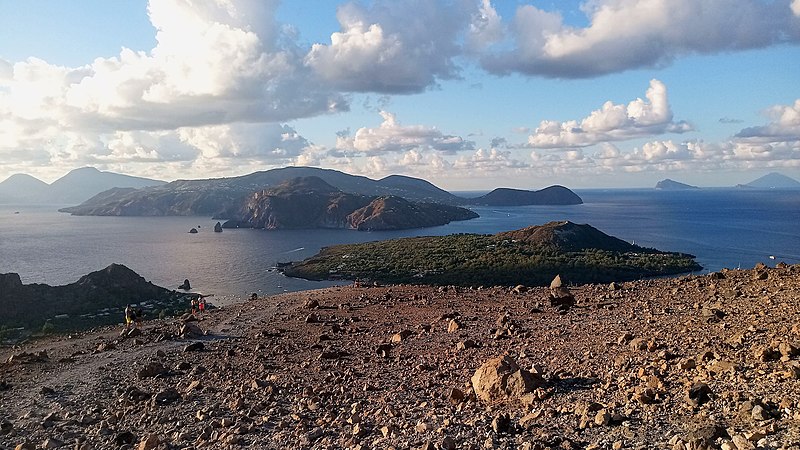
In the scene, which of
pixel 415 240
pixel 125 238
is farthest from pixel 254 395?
pixel 125 238

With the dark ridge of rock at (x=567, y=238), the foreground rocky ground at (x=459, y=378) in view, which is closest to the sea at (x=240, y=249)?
the dark ridge of rock at (x=567, y=238)

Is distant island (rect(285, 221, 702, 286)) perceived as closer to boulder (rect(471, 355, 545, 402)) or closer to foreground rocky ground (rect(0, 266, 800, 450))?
foreground rocky ground (rect(0, 266, 800, 450))

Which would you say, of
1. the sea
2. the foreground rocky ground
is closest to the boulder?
the foreground rocky ground

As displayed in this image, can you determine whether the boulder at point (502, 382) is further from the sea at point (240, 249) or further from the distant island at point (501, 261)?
the distant island at point (501, 261)

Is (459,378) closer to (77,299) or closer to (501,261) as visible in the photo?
(77,299)

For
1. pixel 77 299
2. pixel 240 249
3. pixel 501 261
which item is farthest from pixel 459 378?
pixel 240 249
